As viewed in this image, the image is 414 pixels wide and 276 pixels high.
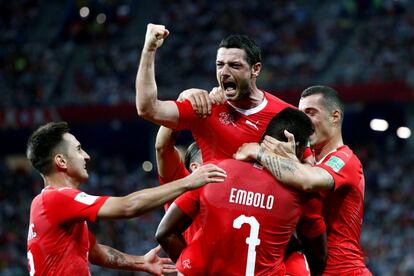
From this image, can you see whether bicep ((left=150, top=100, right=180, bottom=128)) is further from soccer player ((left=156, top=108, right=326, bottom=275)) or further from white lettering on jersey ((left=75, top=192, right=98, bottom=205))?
white lettering on jersey ((left=75, top=192, right=98, bottom=205))

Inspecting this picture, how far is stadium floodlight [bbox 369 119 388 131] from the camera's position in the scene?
25.6 m

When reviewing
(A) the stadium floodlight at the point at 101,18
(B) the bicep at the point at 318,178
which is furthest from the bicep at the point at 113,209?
(A) the stadium floodlight at the point at 101,18

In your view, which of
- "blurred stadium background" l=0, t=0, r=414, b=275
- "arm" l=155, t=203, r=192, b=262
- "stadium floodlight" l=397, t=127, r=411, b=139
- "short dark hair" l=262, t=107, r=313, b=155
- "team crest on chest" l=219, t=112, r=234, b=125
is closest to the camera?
"short dark hair" l=262, t=107, r=313, b=155

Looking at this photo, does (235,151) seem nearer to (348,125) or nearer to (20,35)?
(348,125)

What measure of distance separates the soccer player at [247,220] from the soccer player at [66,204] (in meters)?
0.16

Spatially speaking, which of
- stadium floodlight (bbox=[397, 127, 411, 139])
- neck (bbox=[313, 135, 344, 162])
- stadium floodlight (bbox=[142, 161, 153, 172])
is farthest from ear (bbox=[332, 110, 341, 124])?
stadium floodlight (bbox=[142, 161, 153, 172])

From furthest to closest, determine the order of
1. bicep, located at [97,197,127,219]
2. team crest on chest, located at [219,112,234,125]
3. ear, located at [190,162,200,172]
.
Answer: ear, located at [190,162,200,172] < team crest on chest, located at [219,112,234,125] < bicep, located at [97,197,127,219]

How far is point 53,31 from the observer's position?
3119cm

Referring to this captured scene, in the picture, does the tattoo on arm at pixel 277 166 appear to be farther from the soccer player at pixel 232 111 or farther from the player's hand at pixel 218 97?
the player's hand at pixel 218 97

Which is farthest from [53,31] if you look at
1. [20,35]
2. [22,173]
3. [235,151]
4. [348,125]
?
[235,151]

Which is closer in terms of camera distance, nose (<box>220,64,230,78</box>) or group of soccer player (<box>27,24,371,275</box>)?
group of soccer player (<box>27,24,371,275</box>)

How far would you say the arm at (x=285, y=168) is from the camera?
525 centimetres

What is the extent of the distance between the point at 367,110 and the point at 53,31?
12.2 metres

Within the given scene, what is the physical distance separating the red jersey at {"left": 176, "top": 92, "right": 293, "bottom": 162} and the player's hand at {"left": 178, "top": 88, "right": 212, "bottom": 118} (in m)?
0.03
